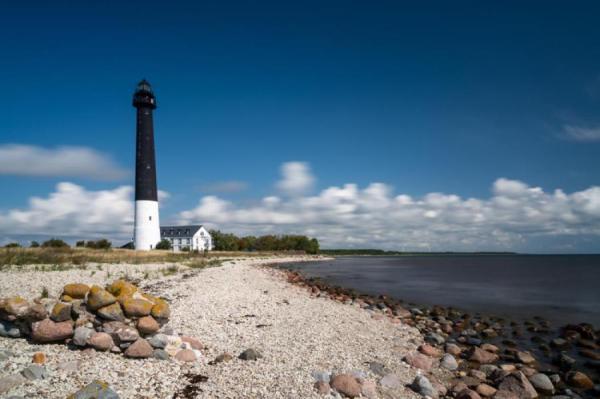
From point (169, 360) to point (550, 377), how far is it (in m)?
10.6

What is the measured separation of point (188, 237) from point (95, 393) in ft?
339

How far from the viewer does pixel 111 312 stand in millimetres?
9133

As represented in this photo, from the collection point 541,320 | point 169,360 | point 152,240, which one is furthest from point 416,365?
point 152,240

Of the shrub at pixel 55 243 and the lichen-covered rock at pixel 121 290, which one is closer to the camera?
the lichen-covered rock at pixel 121 290

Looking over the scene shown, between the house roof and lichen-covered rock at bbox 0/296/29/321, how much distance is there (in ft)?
325

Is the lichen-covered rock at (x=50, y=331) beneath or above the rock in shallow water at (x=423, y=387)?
above

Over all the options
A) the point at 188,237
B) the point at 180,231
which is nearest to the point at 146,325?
the point at 188,237

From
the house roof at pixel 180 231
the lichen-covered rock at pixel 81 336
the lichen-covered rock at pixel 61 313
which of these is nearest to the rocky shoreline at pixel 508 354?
the lichen-covered rock at pixel 81 336

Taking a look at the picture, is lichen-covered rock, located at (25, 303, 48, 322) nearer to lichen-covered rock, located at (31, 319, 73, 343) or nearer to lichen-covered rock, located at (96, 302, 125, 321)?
lichen-covered rock, located at (31, 319, 73, 343)

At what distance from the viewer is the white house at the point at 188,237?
104562mm

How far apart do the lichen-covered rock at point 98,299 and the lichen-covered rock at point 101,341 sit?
76 centimetres

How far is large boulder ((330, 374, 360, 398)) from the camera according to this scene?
7.93 m

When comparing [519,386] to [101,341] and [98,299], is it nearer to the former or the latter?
[101,341]

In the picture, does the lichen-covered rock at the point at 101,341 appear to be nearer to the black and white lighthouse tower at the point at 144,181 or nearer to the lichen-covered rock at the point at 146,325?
the lichen-covered rock at the point at 146,325
